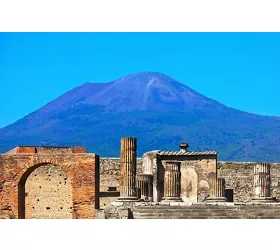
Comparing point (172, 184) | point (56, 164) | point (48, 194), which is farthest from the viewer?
point (48, 194)

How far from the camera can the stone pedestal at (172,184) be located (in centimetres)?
3133

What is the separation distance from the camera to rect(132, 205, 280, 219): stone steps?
2720 cm

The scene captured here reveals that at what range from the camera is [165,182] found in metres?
31.9

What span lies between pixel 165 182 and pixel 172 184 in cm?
28

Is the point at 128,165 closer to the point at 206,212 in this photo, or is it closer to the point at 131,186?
the point at 131,186

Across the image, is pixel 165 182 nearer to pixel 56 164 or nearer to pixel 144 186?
pixel 144 186

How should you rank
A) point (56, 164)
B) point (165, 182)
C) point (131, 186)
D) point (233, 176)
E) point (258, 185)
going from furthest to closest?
point (233, 176) → point (258, 185) → point (165, 182) → point (56, 164) → point (131, 186)

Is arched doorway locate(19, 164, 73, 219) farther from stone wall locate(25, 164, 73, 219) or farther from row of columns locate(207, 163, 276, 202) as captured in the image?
row of columns locate(207, 163, 276, 202)

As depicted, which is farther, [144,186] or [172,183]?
[144,186]

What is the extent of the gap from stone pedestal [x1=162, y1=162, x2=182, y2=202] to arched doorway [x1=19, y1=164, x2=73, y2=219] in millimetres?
9317

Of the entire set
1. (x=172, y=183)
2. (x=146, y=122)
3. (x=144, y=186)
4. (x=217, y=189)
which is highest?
(x=146, y=122)

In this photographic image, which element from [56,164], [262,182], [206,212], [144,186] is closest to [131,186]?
[56,164]

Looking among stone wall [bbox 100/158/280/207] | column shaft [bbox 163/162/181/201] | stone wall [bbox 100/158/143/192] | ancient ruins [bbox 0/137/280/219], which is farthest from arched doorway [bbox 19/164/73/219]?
column shaft [bbox 163/162/181/201]

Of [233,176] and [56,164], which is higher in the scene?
[56,164]
